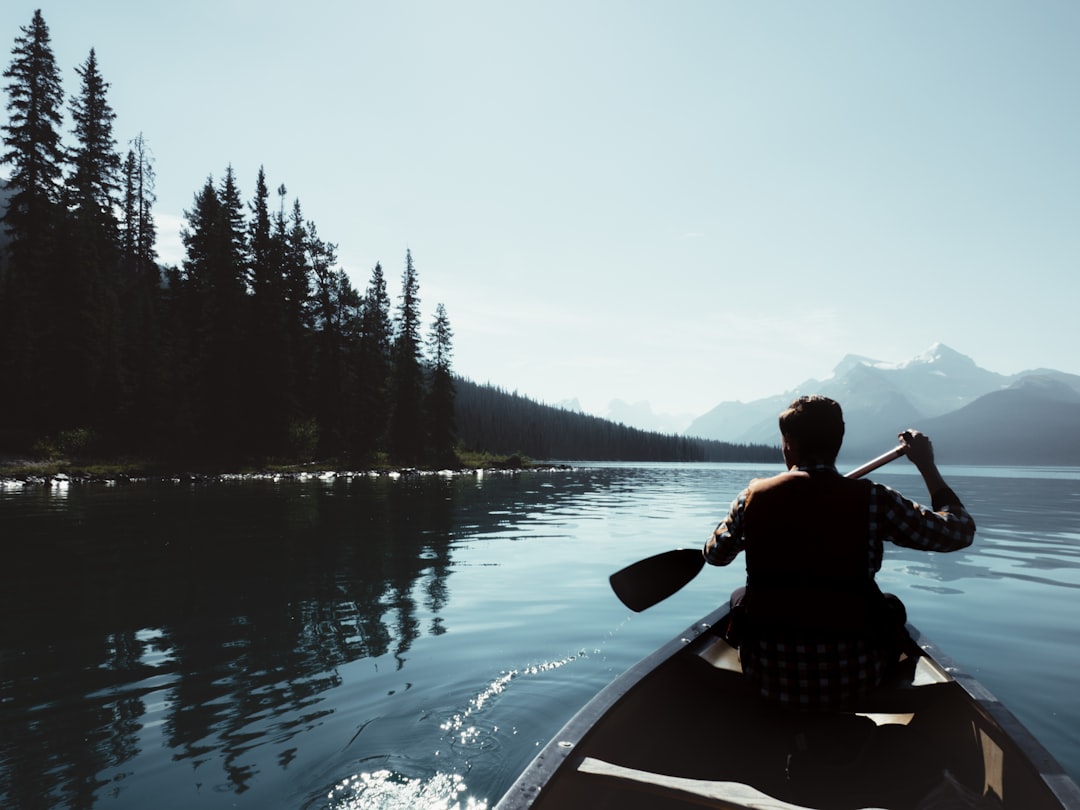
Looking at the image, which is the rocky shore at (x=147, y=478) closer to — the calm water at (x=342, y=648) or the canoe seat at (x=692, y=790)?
the calm water at (x=342, y=648)

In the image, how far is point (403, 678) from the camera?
648cm

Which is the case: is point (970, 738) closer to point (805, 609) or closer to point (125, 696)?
point (805, 609)

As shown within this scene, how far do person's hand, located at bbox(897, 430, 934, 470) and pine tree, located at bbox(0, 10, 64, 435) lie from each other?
45727mm

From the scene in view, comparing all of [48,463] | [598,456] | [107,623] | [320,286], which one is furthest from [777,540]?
[598,456]

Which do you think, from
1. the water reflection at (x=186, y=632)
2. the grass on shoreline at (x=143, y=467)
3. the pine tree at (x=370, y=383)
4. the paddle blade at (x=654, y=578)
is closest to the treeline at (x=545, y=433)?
the pine tree at (x=370, y=383)

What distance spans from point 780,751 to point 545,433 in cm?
13803

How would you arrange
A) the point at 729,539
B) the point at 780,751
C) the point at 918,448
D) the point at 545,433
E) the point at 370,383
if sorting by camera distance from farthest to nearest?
the point at 545,433 < the point at 370,383 < the point at 918,448 < the point at 780,751 < the point at 729,539

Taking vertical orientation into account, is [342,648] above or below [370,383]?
below

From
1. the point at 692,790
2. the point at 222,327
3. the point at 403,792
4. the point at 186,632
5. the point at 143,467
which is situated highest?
the point at 222,327

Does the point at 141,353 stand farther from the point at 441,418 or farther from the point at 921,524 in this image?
the point at 921,524

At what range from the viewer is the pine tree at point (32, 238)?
120 ft

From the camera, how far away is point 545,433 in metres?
142

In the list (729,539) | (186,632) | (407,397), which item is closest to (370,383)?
(407,397)

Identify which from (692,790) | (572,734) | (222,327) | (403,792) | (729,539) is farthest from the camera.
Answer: (222,327)
